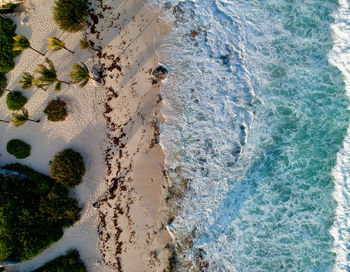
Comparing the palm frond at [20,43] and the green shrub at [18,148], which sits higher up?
the palm frond at [20,43]

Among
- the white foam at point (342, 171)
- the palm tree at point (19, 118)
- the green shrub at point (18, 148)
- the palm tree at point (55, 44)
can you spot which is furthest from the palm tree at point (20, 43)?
the white foam at point (342, 171)

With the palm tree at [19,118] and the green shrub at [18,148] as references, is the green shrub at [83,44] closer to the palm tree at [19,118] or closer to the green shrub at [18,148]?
the palm tree at [19,118]

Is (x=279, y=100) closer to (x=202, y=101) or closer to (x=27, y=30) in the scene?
(x=202, y=101)

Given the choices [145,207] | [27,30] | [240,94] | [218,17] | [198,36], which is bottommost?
[145,207]

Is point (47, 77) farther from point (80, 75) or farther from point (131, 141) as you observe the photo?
point (131, 141)

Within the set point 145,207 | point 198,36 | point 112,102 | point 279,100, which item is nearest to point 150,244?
point 145,207

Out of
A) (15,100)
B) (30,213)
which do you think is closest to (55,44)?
(15,100)
